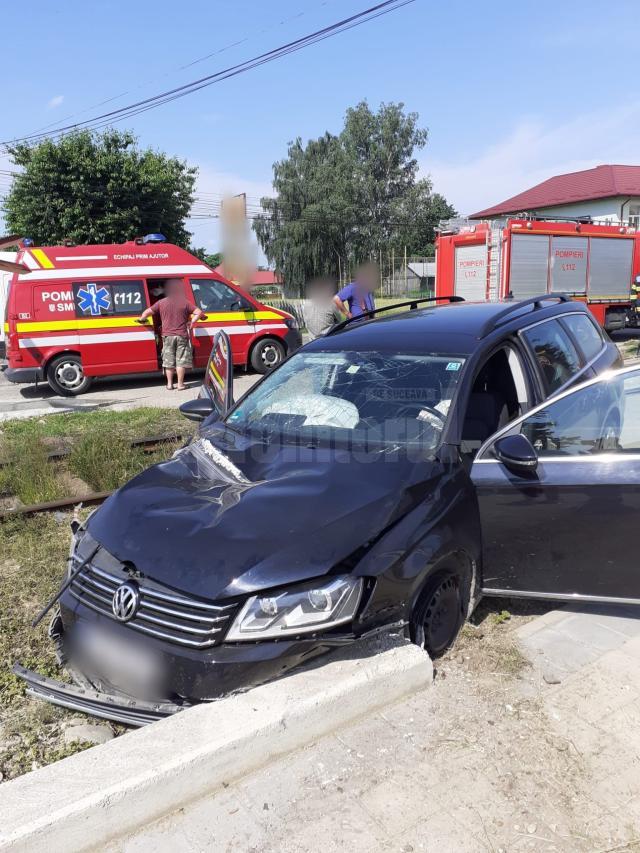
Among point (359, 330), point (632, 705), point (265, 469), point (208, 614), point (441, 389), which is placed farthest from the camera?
point (359, 330)

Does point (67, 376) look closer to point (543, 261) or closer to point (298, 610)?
point (298, 610)

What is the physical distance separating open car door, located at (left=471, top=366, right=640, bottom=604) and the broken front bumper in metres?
1.59

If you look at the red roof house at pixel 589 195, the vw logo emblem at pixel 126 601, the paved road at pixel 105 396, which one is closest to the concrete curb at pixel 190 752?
the vw logo emblem at pixel 126 601

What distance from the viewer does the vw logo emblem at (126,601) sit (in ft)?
8.13

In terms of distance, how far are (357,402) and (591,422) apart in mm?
1165

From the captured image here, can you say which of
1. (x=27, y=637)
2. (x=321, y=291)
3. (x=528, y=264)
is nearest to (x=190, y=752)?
(x=27, y=637)

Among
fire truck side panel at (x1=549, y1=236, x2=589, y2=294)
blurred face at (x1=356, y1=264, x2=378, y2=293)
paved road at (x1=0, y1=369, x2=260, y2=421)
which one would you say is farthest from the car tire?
fire truck side panel at (x1=549, y1=236, x2=589, y2=294)

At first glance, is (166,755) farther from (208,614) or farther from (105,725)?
(105,725)

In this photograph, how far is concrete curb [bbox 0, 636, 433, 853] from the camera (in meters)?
1.99

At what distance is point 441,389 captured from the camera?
3400mm

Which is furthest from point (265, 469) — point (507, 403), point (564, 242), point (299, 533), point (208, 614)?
point (564, 242)

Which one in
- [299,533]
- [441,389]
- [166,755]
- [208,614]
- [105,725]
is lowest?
[105,725]

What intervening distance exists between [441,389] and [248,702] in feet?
5.79

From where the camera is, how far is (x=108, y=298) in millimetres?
10781
